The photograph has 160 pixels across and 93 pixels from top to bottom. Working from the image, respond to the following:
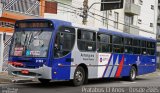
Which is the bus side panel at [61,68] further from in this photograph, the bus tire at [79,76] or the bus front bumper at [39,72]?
the bus tire at [79,76]

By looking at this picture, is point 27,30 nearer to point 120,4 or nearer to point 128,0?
point 120,4

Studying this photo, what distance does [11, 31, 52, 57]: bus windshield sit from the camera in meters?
16.8

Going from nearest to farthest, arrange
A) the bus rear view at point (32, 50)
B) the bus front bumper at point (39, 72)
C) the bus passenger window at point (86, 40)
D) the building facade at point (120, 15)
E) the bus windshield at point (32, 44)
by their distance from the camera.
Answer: the bus front bumper at point (39, 72)
the bus rear view at point (32, 50)
the bus windshield at point (32, 44)
the bus passenger window at point (86, 40)
the building facade at point (120, 15)

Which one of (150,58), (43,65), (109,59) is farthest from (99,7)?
(43,65)

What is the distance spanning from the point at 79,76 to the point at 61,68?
1.67m

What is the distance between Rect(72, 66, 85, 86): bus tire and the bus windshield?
2.30 meters

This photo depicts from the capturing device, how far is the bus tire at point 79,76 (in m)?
18.2

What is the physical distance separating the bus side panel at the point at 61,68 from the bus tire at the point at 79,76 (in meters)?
0.69

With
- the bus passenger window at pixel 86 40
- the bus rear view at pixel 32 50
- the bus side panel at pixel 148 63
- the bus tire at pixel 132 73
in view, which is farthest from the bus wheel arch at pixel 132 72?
the bus rear view at pixel 32 50

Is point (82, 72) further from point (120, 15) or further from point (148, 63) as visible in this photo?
point (120, 15)

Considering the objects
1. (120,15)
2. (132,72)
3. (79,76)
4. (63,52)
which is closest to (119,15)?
(120,15)

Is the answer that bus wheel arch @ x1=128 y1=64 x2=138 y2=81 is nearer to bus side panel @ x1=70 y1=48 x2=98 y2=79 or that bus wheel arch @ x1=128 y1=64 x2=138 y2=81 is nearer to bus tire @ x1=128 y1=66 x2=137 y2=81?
bus tire @ x1=128 y1=66 x2=137 y2=81

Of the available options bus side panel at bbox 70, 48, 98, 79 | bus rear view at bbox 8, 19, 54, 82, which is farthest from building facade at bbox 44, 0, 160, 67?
bus rear view at bbox 8, 19, 54, 82

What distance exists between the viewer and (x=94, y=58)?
19.9 m
